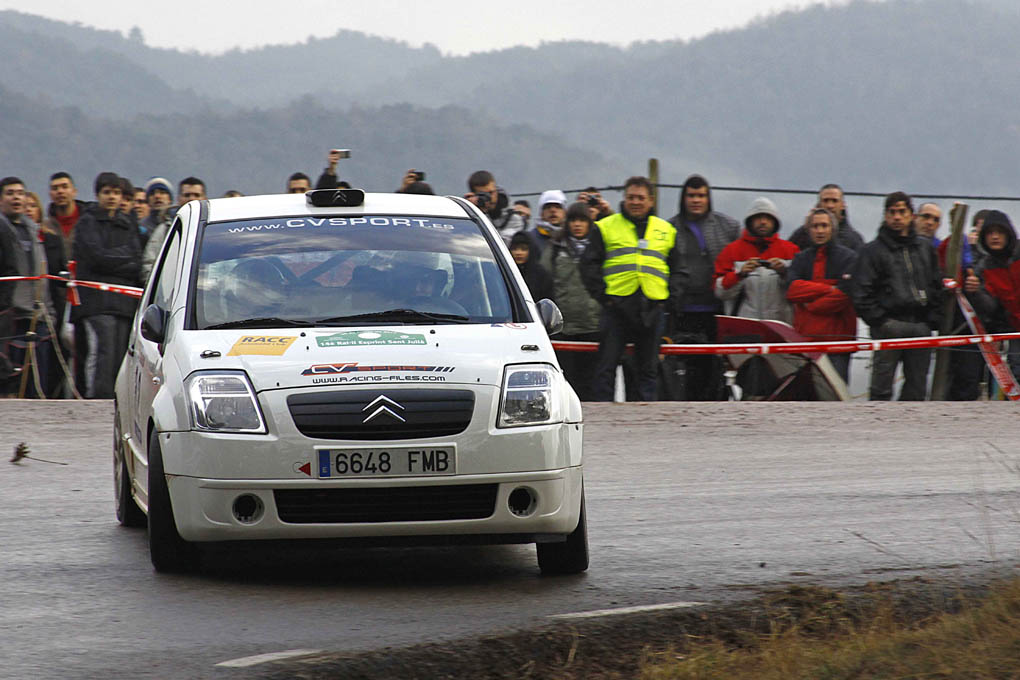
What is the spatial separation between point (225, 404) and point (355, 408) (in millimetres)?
574

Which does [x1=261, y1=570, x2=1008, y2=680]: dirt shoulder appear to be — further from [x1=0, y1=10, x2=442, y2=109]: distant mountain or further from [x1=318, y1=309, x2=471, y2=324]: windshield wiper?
[x1=0, y1=10, x2=442, y2=109]: distant mountain

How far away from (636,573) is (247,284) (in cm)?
230

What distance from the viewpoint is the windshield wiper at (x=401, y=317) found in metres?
7.47

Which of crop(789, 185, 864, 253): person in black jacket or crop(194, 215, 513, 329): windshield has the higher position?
crop(194, 215, 513, 329): windshield

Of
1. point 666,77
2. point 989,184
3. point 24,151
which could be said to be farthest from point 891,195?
point 666,77

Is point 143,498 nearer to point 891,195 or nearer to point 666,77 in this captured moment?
point 891,195

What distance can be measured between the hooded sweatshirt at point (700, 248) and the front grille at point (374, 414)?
9.10 m

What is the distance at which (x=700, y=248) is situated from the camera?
1580cm

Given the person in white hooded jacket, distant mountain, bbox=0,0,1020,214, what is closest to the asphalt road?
the person in white hooded jacket

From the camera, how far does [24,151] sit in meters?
86.6

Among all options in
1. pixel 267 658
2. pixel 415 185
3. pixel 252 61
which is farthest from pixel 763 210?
pixel 252 61

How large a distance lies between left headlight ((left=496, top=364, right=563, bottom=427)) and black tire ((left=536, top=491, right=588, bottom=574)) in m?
0.51

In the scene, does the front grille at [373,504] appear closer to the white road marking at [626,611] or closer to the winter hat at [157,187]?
the white road marking at [626,611]

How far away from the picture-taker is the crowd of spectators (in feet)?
48.7
